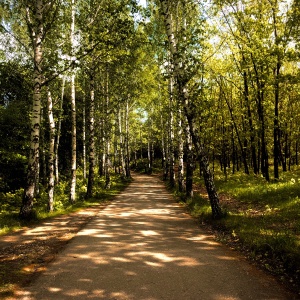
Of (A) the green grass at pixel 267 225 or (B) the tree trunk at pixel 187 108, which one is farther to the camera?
(B) the tree trunk at pixel 187 108

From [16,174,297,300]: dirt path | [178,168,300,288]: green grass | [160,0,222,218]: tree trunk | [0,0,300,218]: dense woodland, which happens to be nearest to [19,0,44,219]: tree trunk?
[0,0,300,218]: dense woodland

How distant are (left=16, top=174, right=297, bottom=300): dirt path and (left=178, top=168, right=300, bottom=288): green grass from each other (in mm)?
518

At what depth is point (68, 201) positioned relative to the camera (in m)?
15.8

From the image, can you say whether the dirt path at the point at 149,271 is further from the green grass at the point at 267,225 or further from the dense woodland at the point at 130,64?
the dense woodland at the point at 130,64

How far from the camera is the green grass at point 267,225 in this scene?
5.76 m

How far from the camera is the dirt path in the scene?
4562 mm

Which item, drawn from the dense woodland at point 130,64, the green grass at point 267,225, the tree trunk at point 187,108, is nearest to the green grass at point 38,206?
the dense woodland at point 130,64

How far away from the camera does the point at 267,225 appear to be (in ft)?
27.1

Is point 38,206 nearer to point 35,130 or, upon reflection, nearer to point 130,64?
point 35,130

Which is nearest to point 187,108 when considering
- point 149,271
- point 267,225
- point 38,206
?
point 267,225

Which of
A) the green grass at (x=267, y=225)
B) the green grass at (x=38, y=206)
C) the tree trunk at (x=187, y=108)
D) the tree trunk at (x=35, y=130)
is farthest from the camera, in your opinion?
the tree trunk at (x=35, y=130)

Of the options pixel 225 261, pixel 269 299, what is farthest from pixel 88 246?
pixel 269 299

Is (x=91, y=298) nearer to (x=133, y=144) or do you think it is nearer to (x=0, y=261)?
(x=0, y=261)

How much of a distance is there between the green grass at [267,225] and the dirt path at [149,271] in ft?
1.70
